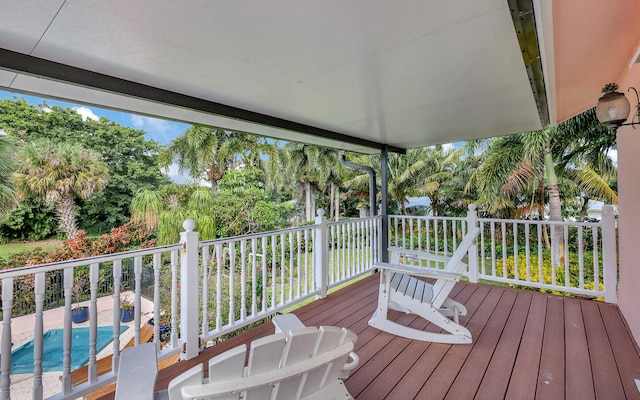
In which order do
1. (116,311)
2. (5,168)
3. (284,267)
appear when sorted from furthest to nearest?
(5,168) < (284,267) < (116,311)

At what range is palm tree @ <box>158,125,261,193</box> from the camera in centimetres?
1220

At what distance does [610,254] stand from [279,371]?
14.0 ft

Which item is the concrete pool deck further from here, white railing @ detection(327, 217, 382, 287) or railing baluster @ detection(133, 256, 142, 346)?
railing baluster @ detection(133, 256, 142, 346)

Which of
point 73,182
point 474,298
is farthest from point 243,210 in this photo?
point 474,298

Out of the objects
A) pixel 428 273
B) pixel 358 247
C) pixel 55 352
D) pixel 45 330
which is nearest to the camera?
pixel 428 273

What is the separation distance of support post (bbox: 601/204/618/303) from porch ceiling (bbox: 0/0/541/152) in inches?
62.6

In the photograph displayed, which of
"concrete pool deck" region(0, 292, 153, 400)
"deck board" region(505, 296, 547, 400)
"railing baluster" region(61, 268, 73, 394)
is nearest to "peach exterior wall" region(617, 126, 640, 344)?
"deck board" region(505, 296, 547, 400)

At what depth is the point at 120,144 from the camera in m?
17.9

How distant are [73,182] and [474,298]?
13.8 metres

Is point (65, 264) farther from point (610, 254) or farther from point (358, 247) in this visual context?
point (610, 254)

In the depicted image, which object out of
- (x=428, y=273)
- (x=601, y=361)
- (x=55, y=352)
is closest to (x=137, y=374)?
(x=428, y=273)

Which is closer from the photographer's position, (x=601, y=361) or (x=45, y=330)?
(x=601, y=361)

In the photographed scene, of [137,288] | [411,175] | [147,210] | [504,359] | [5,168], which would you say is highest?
[411,175]

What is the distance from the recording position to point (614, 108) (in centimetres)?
222
